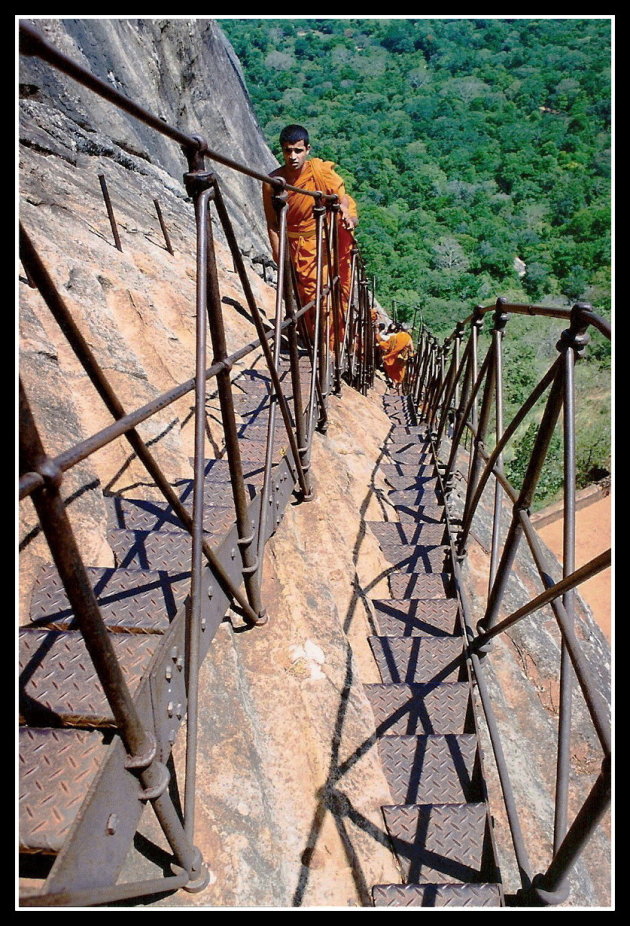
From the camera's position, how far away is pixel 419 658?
9.91ft

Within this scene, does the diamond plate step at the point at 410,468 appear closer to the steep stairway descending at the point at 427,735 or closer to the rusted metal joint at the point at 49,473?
the steep stairway descending at the point at 427,735

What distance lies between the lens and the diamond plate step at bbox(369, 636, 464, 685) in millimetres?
2955

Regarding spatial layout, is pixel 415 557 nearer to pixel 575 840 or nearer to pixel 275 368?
pixel 275 368

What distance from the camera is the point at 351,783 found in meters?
2.20

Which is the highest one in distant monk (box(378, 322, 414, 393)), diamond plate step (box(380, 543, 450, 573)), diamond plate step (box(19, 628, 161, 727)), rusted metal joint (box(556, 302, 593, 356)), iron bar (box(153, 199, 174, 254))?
rusted metal joint (box(556, 302, 593, 356))

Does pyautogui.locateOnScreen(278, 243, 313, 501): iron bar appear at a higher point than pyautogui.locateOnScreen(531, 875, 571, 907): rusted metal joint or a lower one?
higher

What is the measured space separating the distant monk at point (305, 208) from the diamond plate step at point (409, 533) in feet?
6.01

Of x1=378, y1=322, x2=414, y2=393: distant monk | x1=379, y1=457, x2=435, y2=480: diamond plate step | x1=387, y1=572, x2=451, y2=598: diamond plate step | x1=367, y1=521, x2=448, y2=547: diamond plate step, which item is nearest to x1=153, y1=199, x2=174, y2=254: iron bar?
x1=379, y1=457, x2=435, y2=480: diamond plate step

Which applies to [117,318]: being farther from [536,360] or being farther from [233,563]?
[536,360]

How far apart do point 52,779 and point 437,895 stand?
4.65 ft

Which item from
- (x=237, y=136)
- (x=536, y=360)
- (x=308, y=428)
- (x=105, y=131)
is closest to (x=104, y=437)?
(x=308, y=428)

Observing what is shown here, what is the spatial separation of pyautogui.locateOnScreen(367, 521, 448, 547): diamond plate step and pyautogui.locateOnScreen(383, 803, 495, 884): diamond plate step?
1.96m

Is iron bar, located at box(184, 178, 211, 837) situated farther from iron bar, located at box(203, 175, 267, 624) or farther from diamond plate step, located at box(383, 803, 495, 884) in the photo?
diamond plate step, located at box(383, 803, 495, 884)

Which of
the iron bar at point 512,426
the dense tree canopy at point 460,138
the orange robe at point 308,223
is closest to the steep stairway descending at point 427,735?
the iron bar at point 512,426
